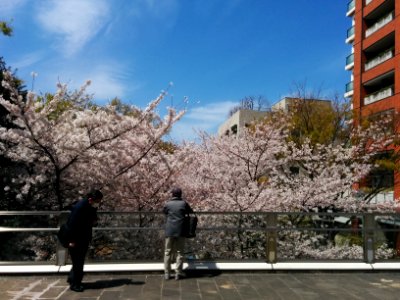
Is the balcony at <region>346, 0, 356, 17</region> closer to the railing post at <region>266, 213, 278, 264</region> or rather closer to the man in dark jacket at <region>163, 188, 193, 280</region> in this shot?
the railing post at <region>266, 213, 278, 264</region>

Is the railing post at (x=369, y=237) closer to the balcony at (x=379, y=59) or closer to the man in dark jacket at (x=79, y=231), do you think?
the man in dark jacket at (x=79, y=231)

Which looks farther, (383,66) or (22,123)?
(383,66)

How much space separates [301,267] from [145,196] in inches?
204

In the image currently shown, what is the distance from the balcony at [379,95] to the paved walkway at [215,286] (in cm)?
2500

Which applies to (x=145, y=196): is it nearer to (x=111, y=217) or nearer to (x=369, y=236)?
(x=111, y=217)

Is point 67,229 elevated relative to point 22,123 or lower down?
lower down

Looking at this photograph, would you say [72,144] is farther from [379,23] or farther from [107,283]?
[379,23]

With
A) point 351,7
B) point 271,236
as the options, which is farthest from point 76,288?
point 351,7

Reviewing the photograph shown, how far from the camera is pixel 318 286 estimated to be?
6.13 m

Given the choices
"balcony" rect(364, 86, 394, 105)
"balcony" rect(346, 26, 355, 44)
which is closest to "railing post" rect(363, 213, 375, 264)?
"balcony" rect(364, 86, 394, 105)

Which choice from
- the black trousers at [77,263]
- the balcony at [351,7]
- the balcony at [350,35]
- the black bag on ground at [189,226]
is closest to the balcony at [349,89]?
the balcony at [350,35]

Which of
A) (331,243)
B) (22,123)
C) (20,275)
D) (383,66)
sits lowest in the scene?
(20,275)

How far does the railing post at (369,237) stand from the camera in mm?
7516

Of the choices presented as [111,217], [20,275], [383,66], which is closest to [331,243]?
[111,217]
